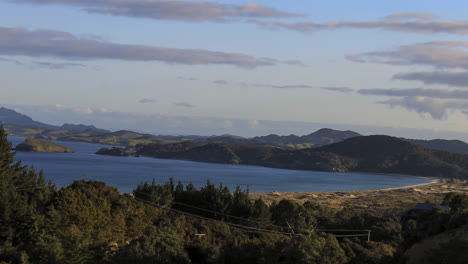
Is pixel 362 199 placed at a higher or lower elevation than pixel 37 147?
lower

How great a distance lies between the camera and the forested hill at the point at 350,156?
518 feet

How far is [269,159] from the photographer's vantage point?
176 metres

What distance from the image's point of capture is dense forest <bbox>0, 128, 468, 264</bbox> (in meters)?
19.8

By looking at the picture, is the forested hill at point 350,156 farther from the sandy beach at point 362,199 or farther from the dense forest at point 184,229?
the dense forest at point 184,229

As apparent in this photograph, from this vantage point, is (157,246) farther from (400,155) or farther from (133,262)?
(400,155)

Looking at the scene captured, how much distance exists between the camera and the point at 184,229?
30.7m

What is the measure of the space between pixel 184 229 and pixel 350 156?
15145 cm

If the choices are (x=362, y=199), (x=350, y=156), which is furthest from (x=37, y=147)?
(x=362, y=199)

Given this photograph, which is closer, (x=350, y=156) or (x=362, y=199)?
(x=362, y=199)

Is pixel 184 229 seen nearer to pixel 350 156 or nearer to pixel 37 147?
pixel 350 156

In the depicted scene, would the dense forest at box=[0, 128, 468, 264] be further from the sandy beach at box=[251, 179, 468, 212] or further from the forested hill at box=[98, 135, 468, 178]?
the forested hill at box=[98, 135, 468, 178]

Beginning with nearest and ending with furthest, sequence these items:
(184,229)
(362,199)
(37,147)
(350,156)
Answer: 1. (184,229)
2. (362,199)
3. (37,147)
4. (350,156)

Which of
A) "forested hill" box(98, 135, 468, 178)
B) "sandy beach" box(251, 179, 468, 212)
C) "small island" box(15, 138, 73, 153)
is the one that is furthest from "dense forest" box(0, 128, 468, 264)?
"small island" box(15, 138, 73, 153)

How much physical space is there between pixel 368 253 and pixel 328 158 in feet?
500
